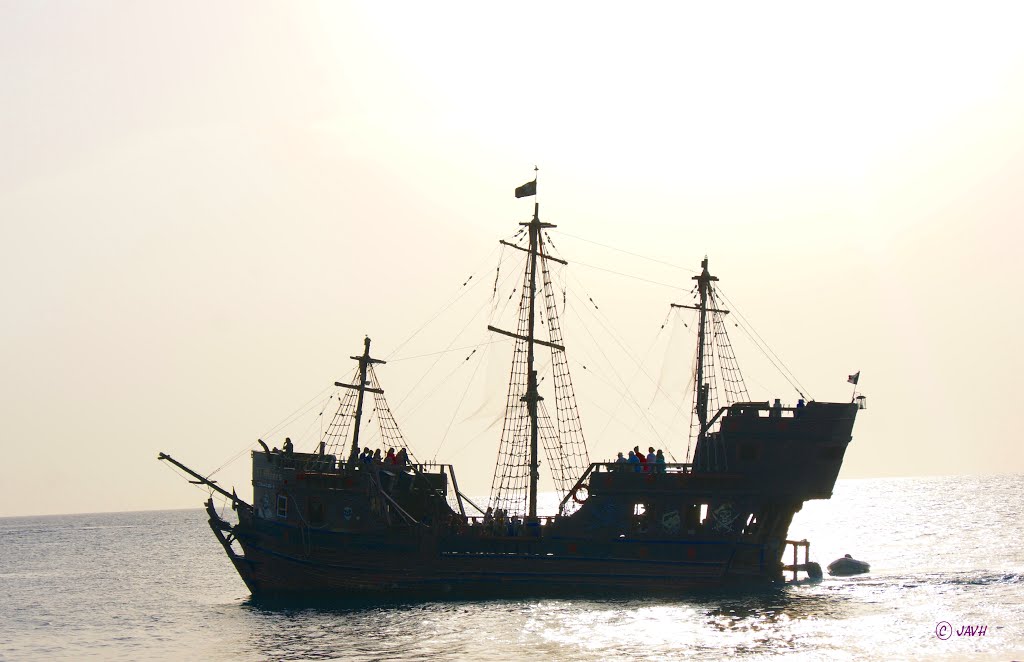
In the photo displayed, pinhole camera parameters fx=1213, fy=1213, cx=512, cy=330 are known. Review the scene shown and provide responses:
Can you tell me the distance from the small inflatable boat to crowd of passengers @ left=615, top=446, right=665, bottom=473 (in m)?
17.6

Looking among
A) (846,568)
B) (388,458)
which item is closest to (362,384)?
(388,458)

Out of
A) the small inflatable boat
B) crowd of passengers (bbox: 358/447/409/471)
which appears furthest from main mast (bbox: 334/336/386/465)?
the small inflatable boat

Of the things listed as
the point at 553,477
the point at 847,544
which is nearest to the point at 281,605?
the point at 553,477

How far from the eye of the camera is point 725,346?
182 ft

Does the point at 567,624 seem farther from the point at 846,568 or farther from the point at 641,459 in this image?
the point at 846,568

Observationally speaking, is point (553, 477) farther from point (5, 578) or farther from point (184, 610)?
point (5, 578)

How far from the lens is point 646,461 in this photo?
5128cm

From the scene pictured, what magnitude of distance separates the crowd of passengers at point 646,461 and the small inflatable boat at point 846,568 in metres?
17.6

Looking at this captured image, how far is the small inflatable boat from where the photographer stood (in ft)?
210

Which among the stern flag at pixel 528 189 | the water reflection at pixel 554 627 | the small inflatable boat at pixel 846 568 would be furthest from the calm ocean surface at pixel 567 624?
the stern flag at pixel 528 189

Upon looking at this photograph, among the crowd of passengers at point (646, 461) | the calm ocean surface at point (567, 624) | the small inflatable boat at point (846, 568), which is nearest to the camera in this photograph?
the calm ocean surface at point (567, 624)

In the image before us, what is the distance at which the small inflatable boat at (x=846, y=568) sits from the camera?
2522 inches

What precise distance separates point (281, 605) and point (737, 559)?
63.6 feet

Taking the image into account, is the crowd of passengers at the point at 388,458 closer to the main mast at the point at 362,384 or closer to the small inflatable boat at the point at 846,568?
the main mast at the point at 362,384
